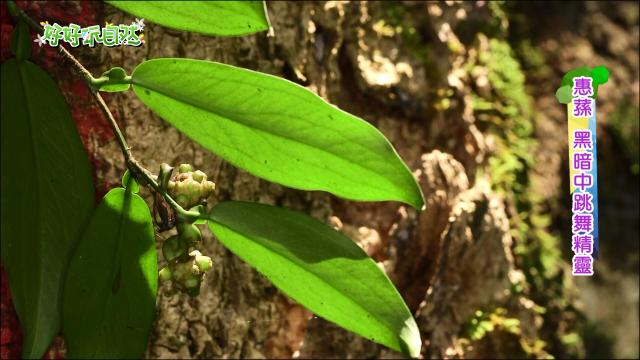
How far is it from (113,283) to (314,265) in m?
0.21

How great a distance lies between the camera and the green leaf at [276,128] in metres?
0.77

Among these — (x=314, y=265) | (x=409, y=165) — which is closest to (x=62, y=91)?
(x=314, y=265)

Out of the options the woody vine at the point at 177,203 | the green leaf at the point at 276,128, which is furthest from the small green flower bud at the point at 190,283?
the green leaf at the point at 276,128

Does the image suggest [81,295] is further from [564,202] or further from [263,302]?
[564,202]

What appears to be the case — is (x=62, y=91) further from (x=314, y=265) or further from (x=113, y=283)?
(x=314, y=265)

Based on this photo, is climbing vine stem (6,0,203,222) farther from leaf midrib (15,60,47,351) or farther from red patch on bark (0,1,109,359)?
red patch on bark (0,1,109,359)

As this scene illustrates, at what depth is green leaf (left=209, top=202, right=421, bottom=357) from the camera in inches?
31.8

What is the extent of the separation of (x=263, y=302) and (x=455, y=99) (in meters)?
0.56

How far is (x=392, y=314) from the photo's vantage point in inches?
31.4

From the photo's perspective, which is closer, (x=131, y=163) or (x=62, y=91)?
(x=131, y=163)

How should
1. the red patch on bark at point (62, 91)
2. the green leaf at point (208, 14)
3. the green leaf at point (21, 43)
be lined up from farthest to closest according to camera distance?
the red patch on bark at point (62, 91) → the green leaf at point (21, 43) → the green leaf at point (208, 14)

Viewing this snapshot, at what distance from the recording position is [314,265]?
0.81 m

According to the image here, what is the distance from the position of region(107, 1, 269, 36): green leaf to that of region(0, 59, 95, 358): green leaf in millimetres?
156

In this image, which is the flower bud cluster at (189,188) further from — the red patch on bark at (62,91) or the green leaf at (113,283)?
the red patch on bark at (62,91)
